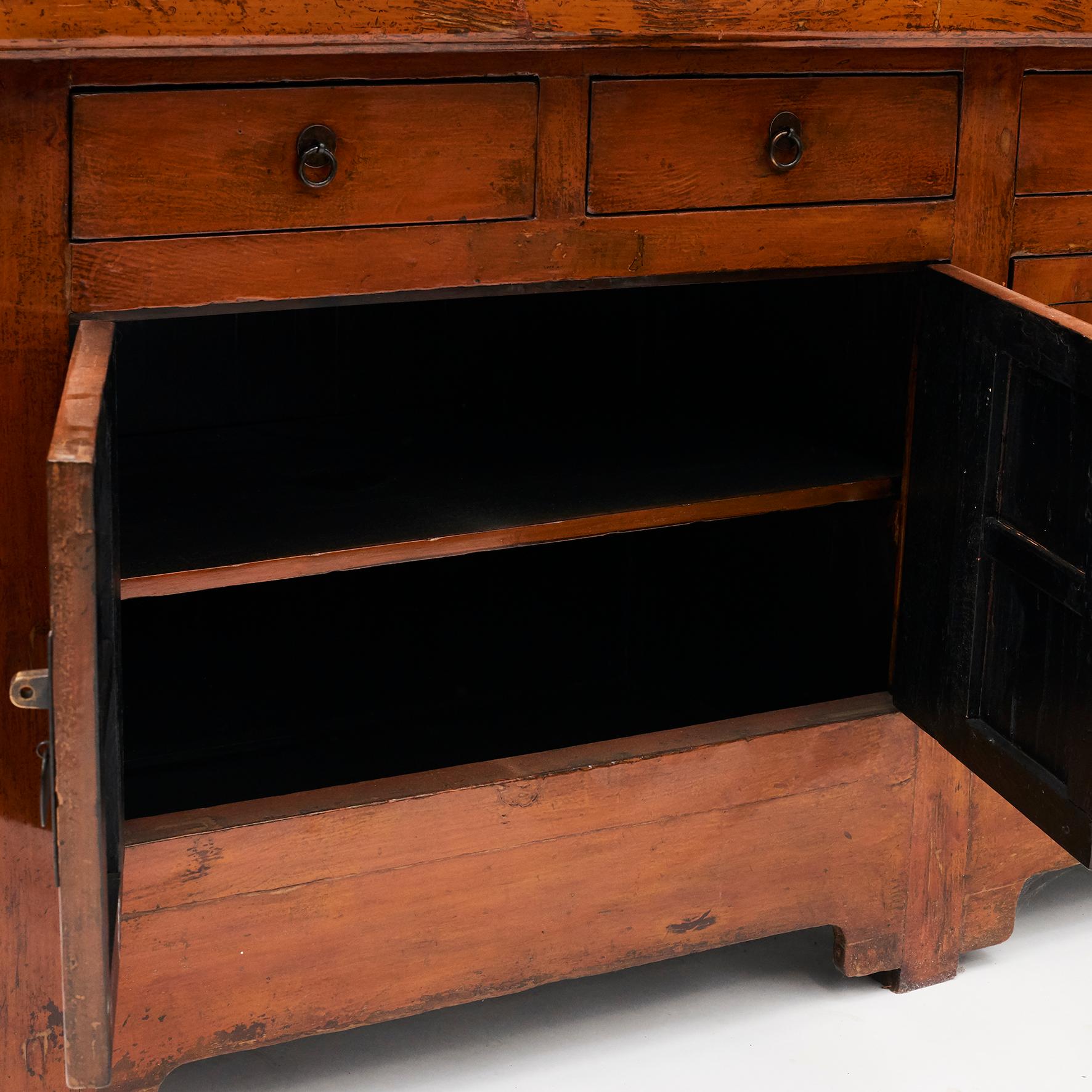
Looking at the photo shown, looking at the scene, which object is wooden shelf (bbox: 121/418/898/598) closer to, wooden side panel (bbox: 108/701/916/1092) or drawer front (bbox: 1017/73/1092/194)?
wooden side panel (bbox: 108/701/916/1092)

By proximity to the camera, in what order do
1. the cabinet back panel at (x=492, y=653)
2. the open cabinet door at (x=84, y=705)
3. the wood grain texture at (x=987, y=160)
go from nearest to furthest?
the open cabinet door at (x=84, y=705), the wood grain texture at (x=987, y=160), the cabinet back panel at (x=492, y=653)

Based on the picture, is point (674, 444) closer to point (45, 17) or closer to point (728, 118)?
point (728, 118)

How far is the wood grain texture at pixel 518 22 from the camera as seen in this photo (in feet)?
3.91

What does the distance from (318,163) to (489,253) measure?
0.18 m

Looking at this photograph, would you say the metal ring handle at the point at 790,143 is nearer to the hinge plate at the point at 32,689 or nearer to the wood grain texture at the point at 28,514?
the wood grain texture at the point at 28,514

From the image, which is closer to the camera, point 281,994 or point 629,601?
point 281,994

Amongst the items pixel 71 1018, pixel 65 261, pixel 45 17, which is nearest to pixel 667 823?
pixel 71 1018

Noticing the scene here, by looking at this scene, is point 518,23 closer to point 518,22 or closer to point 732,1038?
point 518,22

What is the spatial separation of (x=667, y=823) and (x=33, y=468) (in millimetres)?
721

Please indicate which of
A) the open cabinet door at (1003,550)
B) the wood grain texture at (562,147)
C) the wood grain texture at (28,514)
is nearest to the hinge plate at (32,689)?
the wood grain texture at (28,514)

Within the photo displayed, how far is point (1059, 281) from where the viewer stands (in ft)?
5.60

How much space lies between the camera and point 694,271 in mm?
Result: 1510

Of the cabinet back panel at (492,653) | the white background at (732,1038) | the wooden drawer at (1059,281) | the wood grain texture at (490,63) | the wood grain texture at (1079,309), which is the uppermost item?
the wood grain texture at (490,63)

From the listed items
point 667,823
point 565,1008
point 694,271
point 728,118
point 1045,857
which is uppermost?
point 728,118
